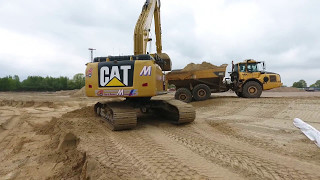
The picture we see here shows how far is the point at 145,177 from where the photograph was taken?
118 inches

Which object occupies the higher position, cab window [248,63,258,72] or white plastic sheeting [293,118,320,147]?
cab window [248,63,258,72]

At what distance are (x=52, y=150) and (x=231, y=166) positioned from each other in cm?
415

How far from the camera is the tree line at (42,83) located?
7238 cm

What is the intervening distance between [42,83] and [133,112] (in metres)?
80.1

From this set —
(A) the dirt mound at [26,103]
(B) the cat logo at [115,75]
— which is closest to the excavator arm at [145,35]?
(B) the cat logo at [115,75]

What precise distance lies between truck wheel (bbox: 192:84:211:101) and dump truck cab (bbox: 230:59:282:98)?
2.06m

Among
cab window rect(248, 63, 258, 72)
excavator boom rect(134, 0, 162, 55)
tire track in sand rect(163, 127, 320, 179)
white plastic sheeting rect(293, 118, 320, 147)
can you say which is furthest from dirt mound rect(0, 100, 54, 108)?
white plastic sheeting rect(293, 118, 320, 147)

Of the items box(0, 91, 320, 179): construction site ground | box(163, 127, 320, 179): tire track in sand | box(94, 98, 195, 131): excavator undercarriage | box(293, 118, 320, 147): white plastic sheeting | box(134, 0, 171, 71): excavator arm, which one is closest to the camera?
box(163, 127, 320, 179): tire track in sand

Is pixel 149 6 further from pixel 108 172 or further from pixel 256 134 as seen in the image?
pixel 108 172

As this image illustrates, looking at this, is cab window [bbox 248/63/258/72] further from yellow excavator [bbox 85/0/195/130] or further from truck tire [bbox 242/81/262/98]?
yellow excavator [bbox 85/0/195/130]

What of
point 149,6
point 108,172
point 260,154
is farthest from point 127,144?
point 149,6

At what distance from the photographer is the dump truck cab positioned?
45.6 ft

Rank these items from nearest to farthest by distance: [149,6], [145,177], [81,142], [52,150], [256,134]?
[145,177] < [81,142] < [52,150] < [256,134] < [149,6]

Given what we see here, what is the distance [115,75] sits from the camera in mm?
6117
